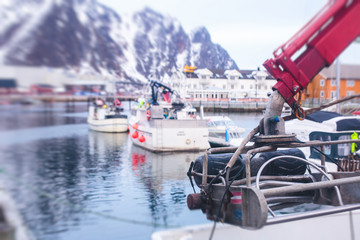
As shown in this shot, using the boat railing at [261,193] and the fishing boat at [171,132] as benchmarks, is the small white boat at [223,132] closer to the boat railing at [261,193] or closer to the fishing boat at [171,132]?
the fishing boat at [171,132]

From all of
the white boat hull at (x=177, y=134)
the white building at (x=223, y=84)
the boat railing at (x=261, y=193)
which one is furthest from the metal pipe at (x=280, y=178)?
the white boat hull at (x=177, y=134)

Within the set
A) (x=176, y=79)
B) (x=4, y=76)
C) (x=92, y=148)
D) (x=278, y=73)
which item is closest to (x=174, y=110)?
(x=176, y=79)

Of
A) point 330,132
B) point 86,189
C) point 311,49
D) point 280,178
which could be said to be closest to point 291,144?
point 280,178

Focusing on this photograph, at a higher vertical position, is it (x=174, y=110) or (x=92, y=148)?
(x=174, y=110)

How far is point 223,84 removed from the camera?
35.0 ft

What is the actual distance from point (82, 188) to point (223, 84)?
5.19m

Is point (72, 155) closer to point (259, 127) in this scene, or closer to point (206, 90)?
point (206, 90)

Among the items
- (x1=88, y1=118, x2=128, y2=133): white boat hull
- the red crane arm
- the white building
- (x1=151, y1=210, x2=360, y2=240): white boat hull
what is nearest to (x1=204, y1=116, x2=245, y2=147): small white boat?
the white building

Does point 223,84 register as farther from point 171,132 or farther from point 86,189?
point 86,189

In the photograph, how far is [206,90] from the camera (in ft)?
38.1

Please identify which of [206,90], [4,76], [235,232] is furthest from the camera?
[206,90]

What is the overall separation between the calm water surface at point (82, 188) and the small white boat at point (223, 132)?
7.47ft

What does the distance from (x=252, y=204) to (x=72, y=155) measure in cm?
1102

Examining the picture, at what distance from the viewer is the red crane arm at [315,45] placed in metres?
3.36
